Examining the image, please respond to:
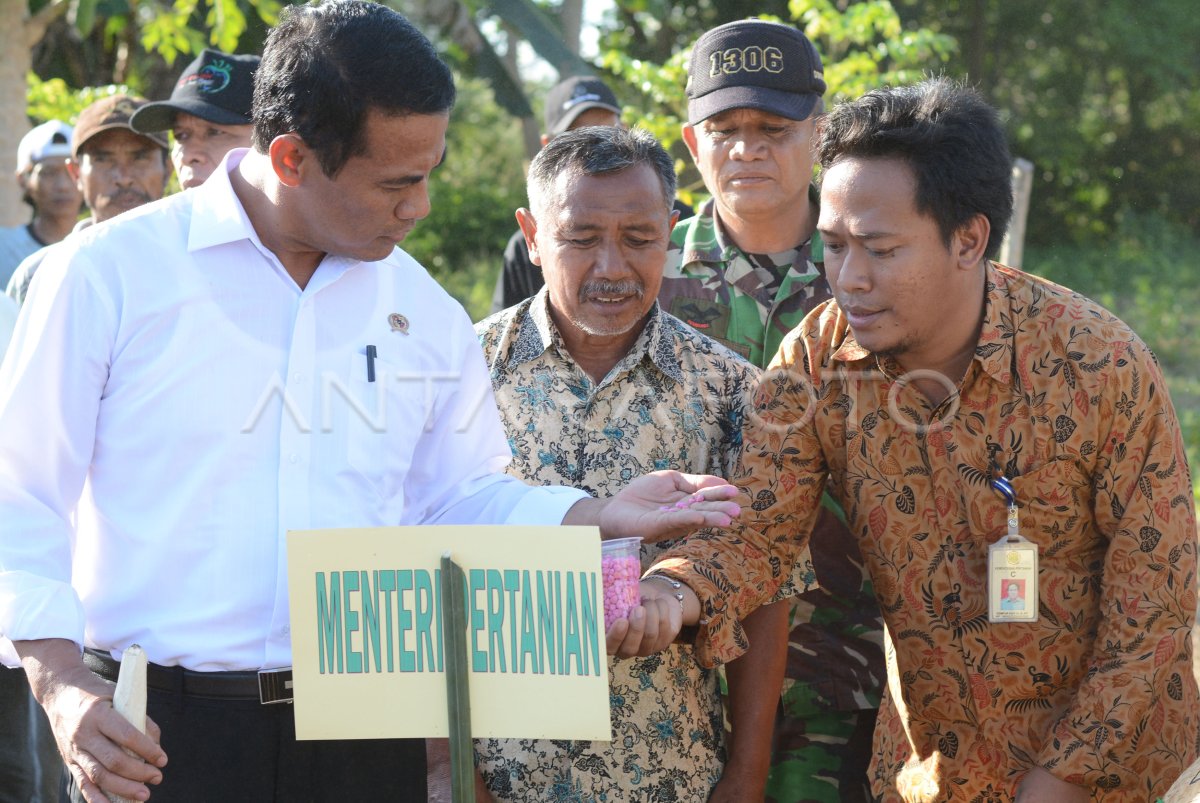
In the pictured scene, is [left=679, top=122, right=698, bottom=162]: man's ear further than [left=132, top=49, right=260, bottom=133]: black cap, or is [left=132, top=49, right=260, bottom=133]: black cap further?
[left=132, top=49, right=260, bottom=133]: black cap

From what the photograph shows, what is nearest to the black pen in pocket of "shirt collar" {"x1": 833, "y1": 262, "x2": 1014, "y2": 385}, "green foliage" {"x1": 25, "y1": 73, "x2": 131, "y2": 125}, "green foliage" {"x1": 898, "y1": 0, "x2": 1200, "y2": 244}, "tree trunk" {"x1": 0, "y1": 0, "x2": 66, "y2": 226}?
"shirt collar" {"x1": 833, "y1": 262, "x2": 1014, "y2": 385}

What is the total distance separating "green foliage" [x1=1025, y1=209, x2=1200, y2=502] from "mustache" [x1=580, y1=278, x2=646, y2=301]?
9.13 m

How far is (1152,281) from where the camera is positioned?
57.2ft

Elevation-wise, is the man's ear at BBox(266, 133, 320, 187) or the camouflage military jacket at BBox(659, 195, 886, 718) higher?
the man's ear at BBox(266, 133, 320, 187)

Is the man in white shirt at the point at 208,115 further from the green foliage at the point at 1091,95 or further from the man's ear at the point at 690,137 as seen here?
the green foliage at the point at 1091,95

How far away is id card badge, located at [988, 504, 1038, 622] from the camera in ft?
8.70

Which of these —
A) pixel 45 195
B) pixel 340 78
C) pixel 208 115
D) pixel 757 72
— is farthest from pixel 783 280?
pixel 45 195

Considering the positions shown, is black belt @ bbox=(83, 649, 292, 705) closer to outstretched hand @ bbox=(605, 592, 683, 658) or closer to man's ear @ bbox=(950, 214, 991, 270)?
outstretched hand @ bbox=(605, 592, 683, 658)

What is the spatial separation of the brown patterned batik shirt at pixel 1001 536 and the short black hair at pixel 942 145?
7.0 inches

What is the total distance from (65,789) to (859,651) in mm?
1923

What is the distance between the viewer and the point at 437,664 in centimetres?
213

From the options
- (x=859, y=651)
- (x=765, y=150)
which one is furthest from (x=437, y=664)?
(x=765, y=150)

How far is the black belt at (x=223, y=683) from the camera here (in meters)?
2.27

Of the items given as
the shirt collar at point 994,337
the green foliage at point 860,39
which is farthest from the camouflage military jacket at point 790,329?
the green foliage at point 860,39
